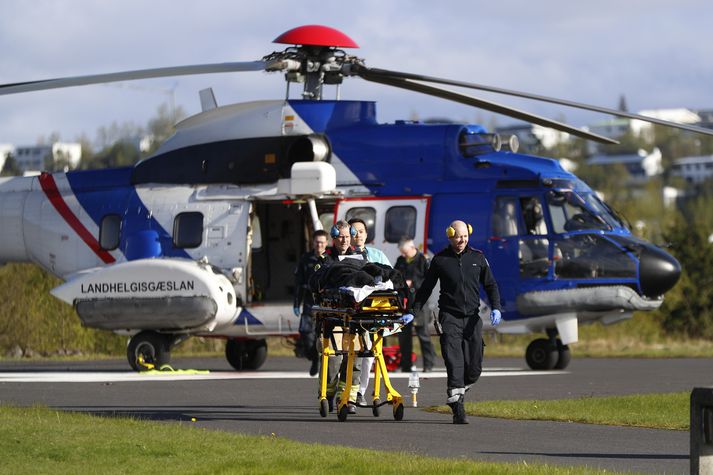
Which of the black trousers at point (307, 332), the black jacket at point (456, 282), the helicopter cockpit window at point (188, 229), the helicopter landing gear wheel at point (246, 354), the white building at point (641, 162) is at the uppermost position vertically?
the white building at point (641, 162)

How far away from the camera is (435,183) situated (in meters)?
20.5

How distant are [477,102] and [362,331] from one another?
23.6 feet

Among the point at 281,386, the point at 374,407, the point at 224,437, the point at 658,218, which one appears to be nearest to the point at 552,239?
the point at 281,386

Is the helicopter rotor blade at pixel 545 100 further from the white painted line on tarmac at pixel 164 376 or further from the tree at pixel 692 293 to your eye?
the tree at pixel 692 293

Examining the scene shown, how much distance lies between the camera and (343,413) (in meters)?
13.4

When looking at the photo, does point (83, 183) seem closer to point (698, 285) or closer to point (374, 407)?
point (374, 407)

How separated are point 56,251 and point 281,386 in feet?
20.4

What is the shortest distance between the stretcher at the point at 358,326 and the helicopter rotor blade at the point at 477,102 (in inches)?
257

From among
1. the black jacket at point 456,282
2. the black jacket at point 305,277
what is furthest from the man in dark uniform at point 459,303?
the black jacket at point 305,277

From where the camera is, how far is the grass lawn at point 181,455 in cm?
985

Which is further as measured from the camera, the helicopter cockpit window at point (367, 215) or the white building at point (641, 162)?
the white building at point (641, 162)

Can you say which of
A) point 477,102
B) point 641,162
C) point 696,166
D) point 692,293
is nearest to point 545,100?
point 477,102

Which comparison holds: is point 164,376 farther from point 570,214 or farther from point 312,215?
point 570,214

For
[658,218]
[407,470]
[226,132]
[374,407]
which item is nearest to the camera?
[407,470]
